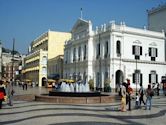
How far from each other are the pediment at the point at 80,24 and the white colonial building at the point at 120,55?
239 mm

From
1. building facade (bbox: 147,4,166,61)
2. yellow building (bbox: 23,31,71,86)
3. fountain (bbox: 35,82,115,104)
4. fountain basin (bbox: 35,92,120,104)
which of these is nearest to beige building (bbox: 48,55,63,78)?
yellow building (bbox: 23,31,71,86)

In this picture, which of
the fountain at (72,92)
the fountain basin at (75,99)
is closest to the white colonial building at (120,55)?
the fountain at (72,92)

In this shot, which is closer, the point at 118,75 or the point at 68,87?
the point at 68,87

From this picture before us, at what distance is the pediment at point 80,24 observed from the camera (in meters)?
59.9

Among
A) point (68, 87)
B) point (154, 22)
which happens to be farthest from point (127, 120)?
point (154, 22)

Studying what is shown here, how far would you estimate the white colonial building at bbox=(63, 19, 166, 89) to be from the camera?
165ft

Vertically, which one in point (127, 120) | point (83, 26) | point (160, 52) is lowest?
point (127, 120)

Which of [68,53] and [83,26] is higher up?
[83,26]

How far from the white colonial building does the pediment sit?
0.78 feet

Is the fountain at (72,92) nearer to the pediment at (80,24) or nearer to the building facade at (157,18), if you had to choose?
the pediment at (80,24)

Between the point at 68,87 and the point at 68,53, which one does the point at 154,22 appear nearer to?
the point at 68,53

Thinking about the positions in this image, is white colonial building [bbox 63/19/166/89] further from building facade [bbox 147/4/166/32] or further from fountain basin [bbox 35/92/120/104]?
fountain basin [bbox 35/92/120/104]

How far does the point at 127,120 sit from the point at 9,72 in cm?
12884

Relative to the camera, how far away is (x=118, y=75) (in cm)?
5178
